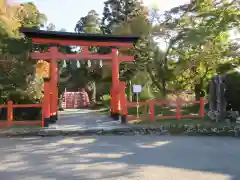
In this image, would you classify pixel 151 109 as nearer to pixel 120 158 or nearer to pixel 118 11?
pixel 120 158

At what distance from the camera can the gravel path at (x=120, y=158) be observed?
497 centimetres

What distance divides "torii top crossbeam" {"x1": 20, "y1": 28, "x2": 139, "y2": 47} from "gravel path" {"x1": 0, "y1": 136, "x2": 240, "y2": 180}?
4.79 metres

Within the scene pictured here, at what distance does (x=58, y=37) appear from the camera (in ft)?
39.5

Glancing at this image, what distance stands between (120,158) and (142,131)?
3.69 m

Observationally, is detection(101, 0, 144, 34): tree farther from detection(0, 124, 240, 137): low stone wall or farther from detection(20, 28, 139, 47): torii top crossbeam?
detection(0, 124, 240, 137): low stone wall

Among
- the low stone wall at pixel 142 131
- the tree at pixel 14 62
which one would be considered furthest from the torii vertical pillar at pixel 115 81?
the tree at pixel 14 62

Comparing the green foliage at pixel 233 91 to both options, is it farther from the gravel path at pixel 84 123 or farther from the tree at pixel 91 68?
the tree at pixel 91 68

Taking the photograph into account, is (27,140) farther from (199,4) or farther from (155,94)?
(199,4)

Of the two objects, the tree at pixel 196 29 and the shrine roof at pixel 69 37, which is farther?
the tree at pixel 196 29

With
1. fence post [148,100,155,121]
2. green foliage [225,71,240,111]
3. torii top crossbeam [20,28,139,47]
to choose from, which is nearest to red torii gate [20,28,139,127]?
torii top crossbeam [20,28,139,47]

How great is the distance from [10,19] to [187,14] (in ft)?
35.3

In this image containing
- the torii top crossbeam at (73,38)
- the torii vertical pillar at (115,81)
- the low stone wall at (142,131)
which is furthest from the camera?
the torii vertical pillar at (115,81)

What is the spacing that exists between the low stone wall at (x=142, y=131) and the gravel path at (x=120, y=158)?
612mm

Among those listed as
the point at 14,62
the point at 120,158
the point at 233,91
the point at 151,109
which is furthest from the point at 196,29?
the point at 120,158
